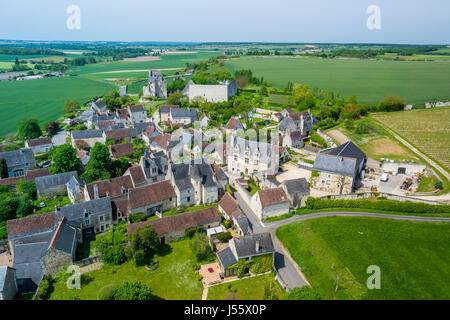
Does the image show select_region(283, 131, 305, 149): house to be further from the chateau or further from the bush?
the chateau

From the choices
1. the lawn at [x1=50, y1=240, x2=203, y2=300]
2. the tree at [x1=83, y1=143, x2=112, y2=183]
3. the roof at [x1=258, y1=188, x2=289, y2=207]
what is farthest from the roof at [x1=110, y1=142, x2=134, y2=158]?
the roof at [x1=258, y1=188, x2=289, y2=207]

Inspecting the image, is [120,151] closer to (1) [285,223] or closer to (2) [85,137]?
(2) [85,137]

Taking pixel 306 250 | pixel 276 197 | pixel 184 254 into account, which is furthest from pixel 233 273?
pixel 276 197

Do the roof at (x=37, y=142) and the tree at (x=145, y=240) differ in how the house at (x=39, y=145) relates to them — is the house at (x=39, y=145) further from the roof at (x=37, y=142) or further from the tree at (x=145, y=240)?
the tree at (x=145, y=240)

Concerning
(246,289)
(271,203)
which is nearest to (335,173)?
(271,203)

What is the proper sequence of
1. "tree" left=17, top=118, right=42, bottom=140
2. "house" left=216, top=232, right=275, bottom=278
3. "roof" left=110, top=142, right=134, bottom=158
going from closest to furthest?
"house" left=216, top=232, right=275, bottom=278
"roof" left=110, top=142, right=134, bottom=158
"tree" left=17, top=118, right=42, bottom=140

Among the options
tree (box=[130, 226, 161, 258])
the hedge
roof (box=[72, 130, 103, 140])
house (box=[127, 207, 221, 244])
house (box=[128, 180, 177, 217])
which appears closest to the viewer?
tree (box=[130, 226, 161, 258])
